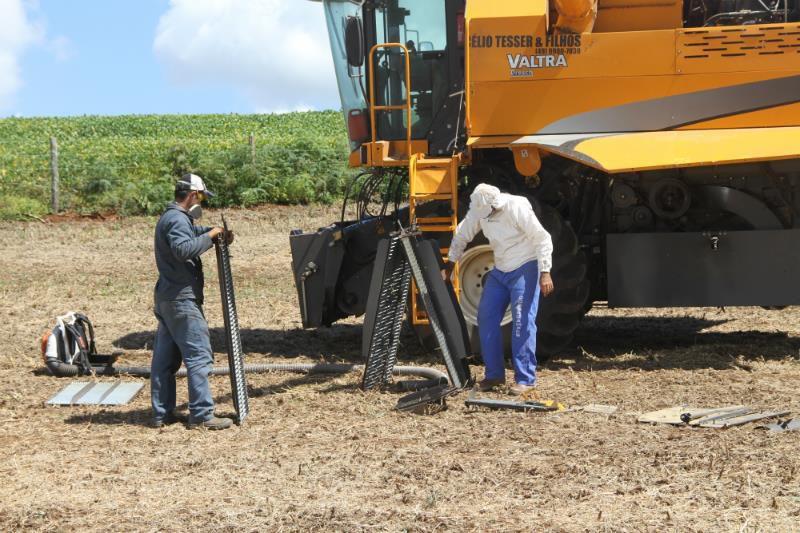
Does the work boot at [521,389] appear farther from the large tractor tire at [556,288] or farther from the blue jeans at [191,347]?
the blue jeans at [191,347]

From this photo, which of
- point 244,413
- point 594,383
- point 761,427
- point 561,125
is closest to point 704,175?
point 561,125

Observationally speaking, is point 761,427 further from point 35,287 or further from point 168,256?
point 35,287

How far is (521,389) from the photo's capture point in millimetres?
8078

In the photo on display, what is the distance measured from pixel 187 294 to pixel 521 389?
8.29 ft

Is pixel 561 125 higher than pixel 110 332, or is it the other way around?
pixel 561 125

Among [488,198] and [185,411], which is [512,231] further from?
[185,411]

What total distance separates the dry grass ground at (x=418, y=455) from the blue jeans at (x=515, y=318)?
0.38m

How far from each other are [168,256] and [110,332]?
4.49m

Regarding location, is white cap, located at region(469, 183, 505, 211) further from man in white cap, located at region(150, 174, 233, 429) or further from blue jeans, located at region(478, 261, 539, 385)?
man in white cap, located at region(150, 174, 233, 429)

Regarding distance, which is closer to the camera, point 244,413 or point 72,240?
point 244,413

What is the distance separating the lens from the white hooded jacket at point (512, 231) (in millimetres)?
7996

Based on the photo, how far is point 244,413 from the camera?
7633mm

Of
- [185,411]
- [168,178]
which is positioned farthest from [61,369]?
[168,178]

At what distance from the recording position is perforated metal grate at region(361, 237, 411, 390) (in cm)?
845
